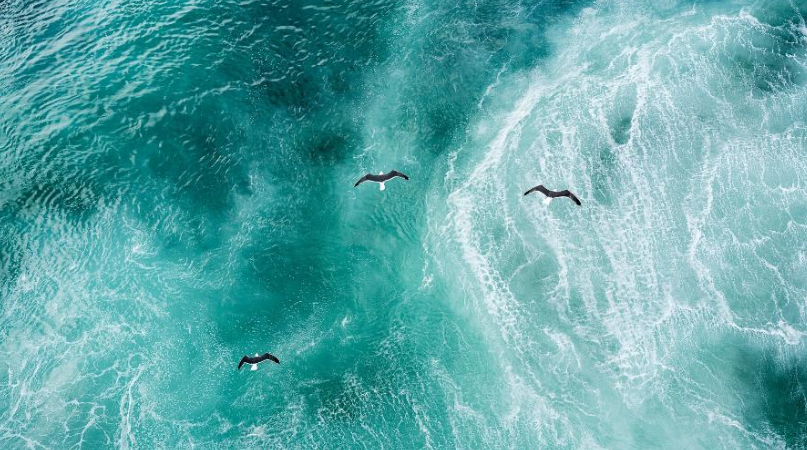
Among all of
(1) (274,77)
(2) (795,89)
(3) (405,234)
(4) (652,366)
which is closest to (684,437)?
(4) (652,366)

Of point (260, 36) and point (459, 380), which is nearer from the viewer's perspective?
point (459, 380)

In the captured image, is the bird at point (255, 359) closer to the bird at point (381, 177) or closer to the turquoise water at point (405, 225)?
the turquoise water at point (405, 225)

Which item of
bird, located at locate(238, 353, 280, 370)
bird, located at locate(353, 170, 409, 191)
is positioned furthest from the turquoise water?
bird, located at locate(353, 170, 409, 191)

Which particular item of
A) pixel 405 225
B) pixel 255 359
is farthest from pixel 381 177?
pixel 255 359

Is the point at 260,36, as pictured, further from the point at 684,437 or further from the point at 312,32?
the point at 684,437

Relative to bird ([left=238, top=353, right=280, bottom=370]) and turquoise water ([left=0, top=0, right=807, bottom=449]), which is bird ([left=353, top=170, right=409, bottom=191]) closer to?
turquoise water ([left=0, top=0, right=807, bottom=449])

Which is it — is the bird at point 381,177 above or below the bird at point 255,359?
above

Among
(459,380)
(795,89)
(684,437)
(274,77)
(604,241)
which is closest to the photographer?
(684,437)

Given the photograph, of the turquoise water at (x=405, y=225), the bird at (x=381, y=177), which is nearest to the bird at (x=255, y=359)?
the turquoise water at (x=405, y=225)

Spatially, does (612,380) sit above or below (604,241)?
below
